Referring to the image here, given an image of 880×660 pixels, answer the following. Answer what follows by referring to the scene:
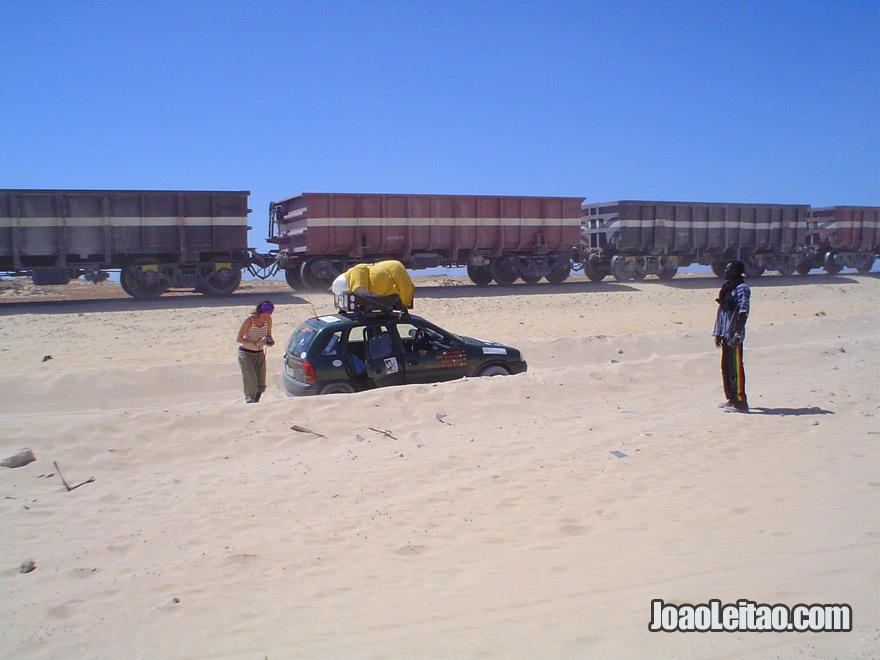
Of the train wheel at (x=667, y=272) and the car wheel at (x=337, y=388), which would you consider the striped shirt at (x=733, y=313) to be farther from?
the train wheel at (x=667, y=272)

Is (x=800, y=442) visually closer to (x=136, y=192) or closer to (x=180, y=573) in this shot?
(x=180, y=573)

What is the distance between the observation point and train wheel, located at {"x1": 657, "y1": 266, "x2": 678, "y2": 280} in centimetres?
2916

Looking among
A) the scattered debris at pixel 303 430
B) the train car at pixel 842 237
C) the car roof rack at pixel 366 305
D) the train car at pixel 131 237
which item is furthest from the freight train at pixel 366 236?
the scattered debris at pixel 303 430

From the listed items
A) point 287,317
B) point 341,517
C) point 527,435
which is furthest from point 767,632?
point 287,317

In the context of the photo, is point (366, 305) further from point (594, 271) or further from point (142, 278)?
point (594, 271)

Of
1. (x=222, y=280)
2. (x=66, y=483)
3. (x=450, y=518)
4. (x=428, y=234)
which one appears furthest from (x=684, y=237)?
(x=66, y=483)

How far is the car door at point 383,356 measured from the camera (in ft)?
31.3

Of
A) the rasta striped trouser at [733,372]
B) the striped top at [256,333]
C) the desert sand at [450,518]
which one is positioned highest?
the striped top at [256,333]

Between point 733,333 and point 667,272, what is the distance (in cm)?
2194

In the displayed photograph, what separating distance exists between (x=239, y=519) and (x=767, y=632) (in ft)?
11.3

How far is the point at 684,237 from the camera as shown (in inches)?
1137

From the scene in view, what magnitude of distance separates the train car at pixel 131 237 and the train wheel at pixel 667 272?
16.1m

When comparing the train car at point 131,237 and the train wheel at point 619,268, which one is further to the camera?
the train wheel at point 619,268

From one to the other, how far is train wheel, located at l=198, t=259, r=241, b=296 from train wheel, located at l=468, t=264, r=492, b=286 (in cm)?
850
